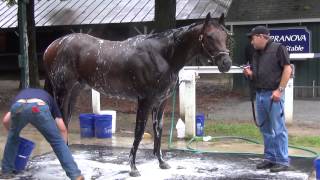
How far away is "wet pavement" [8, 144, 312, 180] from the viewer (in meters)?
6.83

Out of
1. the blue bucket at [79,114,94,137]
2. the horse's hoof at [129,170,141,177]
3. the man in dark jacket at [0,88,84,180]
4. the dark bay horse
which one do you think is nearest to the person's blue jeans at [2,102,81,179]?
the man in dark jacket at [0,88,84,180]

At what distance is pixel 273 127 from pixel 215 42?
1460 millimetres

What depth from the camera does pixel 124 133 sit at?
1055cm

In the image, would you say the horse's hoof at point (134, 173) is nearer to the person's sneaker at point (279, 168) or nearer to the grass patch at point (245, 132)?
the person's sneaker at point (279, 168)

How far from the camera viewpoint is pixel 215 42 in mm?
6617

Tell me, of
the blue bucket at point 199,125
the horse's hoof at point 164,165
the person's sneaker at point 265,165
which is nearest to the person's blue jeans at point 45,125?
the horse's hoof at point 164,165

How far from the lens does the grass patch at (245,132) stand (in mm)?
9281

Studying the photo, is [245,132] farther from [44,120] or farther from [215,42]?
[44,120]

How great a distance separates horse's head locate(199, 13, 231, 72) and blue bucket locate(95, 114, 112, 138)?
11.7 feet

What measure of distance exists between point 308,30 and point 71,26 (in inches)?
425

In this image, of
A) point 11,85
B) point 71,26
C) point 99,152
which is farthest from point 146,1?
point 99,152

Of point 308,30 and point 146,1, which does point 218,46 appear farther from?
point 146,1

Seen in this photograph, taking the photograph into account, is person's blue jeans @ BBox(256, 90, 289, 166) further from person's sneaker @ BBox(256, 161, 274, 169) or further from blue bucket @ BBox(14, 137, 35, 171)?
blue bucket @ BBox(14, 137, 35, 171)

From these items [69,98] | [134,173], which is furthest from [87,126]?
[134,173]
